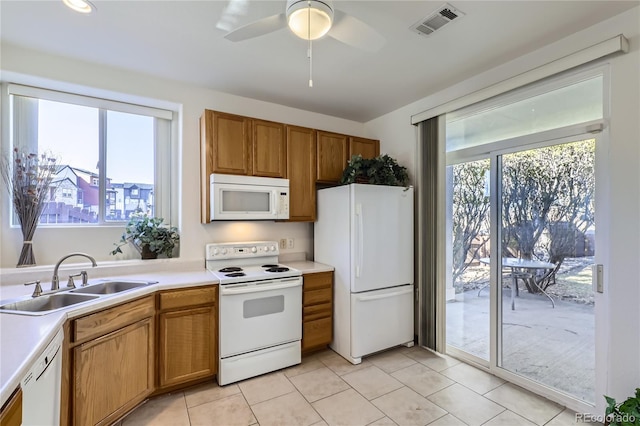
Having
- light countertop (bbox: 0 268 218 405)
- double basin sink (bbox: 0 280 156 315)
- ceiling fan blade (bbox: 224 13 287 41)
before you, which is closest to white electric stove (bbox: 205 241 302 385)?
light countertop (bbox: 0 268 218 405)

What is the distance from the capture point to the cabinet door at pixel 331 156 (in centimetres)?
338

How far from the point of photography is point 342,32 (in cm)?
160

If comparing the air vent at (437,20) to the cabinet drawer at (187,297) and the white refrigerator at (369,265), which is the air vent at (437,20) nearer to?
the white refrigerator at (369,265)

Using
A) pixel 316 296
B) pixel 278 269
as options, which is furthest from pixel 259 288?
pixel 316 296

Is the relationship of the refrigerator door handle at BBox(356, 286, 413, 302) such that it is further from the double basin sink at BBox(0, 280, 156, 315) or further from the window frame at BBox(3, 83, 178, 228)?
the window frame at BBox(3, 83, 178, 228)

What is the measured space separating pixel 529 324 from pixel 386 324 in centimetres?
122

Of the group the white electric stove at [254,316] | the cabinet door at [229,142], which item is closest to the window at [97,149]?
the cabinet door at [229,142]

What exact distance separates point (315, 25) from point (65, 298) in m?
2.32

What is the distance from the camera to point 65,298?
1990 mm

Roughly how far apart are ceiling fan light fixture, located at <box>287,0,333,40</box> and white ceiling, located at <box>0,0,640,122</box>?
43cm

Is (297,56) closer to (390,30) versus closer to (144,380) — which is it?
(390,30)

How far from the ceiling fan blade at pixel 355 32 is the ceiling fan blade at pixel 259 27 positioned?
273 millimetres

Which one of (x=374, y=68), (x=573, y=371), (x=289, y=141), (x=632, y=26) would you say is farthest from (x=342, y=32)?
(x=573, y=371)

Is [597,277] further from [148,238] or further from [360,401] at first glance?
[148,238]
